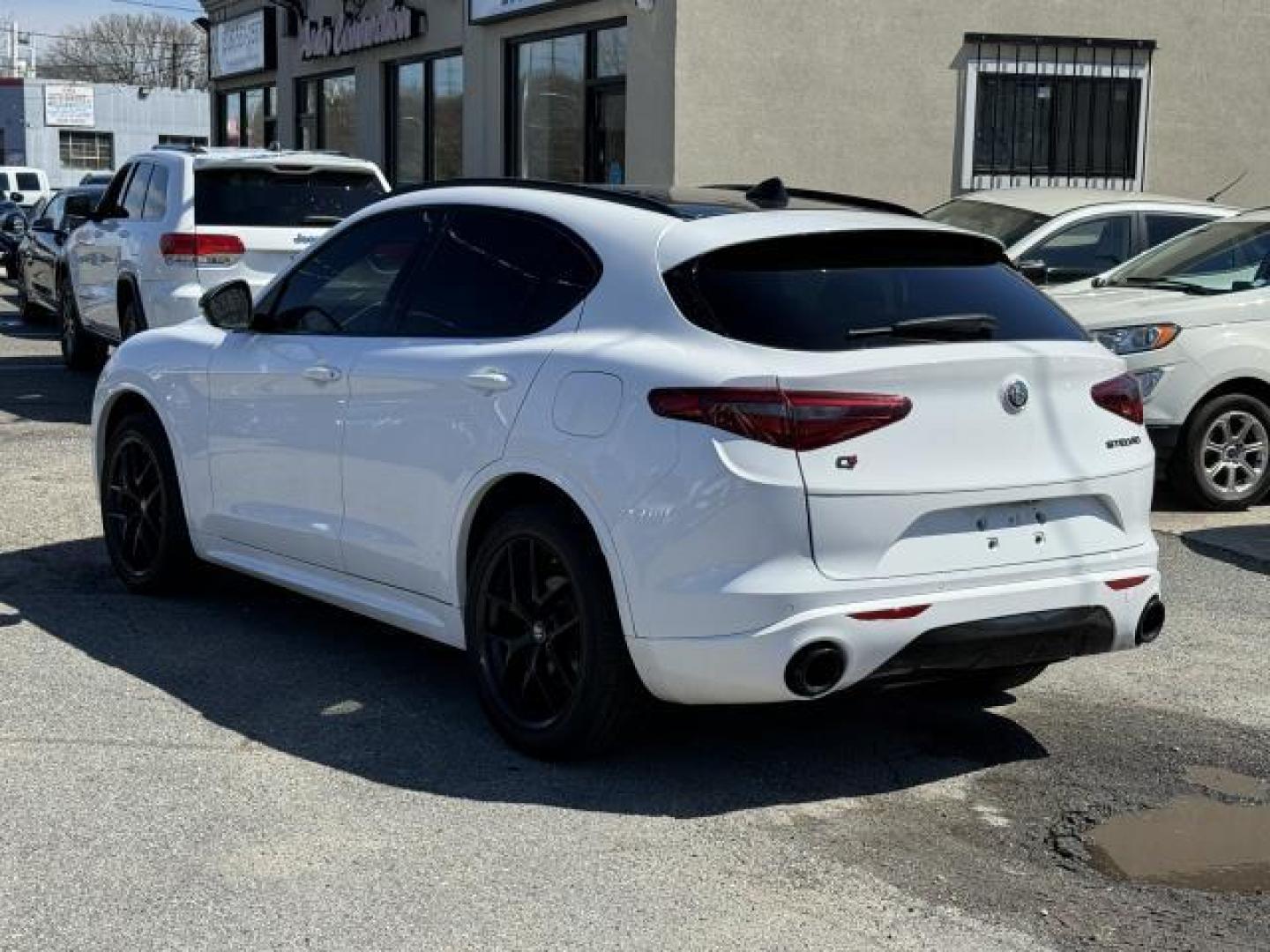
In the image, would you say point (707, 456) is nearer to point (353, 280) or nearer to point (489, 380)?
point (489, 380)

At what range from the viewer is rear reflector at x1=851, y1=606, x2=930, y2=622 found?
450 centimetres

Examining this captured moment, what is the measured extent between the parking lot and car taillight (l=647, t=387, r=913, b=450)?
42.0 inches

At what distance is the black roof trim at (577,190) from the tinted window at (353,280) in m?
0.18

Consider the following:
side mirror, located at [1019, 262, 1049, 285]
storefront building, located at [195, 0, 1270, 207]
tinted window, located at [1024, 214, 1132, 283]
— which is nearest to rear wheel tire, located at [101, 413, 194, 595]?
side mirror, located at [1019, 262, 1049, 285]

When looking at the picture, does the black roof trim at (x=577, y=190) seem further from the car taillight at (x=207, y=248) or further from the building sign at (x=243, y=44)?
the building sign at (x=243, y=44)

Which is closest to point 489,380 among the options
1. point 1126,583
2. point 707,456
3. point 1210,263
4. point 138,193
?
point 707,456

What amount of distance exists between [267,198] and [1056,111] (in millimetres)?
8361

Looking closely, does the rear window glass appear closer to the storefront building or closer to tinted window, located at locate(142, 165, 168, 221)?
tinted window, located at locate(142, 165, 168, 221)

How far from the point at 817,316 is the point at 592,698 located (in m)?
1.25

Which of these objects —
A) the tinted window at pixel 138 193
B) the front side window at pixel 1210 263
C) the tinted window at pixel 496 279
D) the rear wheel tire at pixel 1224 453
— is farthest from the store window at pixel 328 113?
the tinted window at pixel 496 279

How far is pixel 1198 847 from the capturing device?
4.59 m

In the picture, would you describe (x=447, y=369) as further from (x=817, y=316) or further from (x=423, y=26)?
(x=423, y=26)

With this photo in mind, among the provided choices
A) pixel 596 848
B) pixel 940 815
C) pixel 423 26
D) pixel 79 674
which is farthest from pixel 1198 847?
pixel 423 26

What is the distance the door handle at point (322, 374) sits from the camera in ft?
19.1
